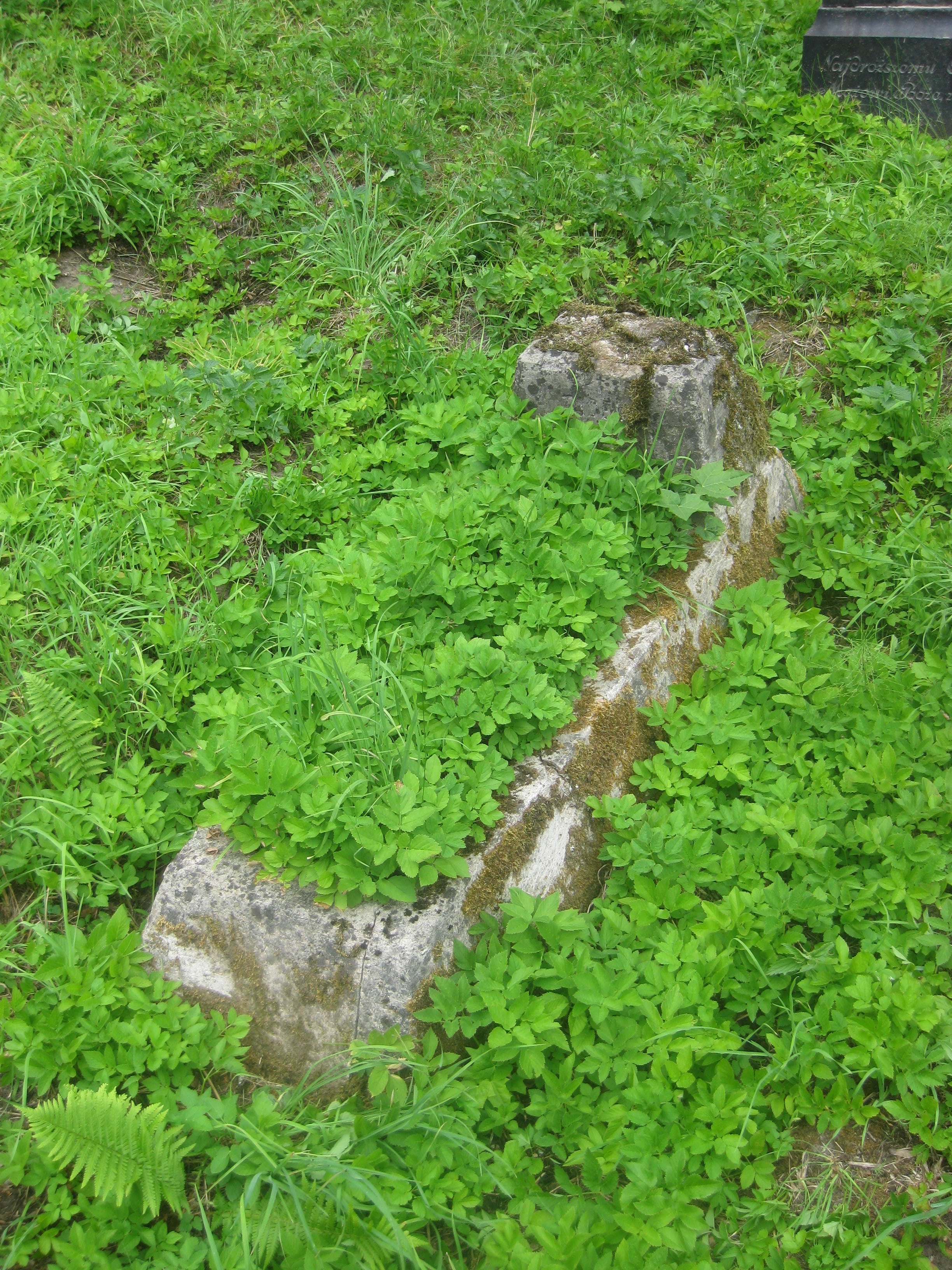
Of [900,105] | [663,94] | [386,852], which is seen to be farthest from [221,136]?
[386,852]

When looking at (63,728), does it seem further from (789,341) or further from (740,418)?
(789,341)

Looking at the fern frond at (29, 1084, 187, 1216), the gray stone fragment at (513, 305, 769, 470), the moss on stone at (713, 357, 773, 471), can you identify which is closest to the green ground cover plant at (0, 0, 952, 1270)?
the fern frond at (29, 1084, 187, 1216)

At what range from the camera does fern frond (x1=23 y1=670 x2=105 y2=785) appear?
3.00 metres

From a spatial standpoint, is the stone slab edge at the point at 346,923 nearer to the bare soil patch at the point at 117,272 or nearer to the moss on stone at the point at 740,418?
the moss on stone at the point at 740,418

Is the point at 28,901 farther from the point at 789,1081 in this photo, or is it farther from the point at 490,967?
the point at 789,1081

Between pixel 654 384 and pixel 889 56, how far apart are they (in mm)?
3953

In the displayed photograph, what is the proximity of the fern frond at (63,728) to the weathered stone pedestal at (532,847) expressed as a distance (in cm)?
58

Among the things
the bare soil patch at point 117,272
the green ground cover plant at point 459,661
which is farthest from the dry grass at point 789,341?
the bare soil patch at point 117,272

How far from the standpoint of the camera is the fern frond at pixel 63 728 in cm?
300

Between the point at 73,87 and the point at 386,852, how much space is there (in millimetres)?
6124

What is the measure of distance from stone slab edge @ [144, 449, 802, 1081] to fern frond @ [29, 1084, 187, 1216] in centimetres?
38

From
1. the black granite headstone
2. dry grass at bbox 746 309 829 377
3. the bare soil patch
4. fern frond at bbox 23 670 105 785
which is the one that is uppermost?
the black granite headstone

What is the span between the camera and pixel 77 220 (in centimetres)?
551

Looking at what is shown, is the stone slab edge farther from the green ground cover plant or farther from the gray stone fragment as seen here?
the gray stone fragment
